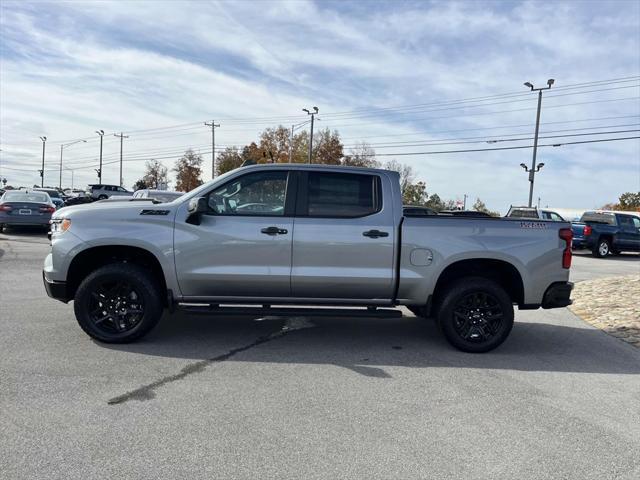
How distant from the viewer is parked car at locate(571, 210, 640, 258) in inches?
802

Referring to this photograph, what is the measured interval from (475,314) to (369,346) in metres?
1.26

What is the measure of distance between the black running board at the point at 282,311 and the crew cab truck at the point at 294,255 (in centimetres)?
2

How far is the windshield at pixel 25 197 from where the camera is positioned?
17.0 m

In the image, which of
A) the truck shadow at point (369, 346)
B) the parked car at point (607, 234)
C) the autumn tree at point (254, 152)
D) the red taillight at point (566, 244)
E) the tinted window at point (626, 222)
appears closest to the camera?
the truck shadow at point (369, 346)

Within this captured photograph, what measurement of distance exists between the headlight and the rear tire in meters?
20.2

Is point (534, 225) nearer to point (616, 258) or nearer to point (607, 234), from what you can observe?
point (607, 234)

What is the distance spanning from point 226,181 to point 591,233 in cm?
1883

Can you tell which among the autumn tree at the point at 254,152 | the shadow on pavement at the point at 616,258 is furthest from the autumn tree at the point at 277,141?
the shadow on pavement at the point at 616,258

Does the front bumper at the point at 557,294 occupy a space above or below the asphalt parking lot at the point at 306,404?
above

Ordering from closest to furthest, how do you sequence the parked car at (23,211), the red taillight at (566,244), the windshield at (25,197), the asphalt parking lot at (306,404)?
the asphalt parking lot at (306,404)
the red taillight at (566,244)
the parked car at (23,211)
the windshield at (25,197)

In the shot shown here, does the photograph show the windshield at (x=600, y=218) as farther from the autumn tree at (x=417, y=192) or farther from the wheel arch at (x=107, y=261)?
the autumn tree at (x=417, y=192)

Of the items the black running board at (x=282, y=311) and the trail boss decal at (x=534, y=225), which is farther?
the trail boss decal at (x=534, y=225)

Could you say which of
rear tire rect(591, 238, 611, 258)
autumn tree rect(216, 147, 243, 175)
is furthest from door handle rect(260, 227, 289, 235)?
autumn tree rect(216, 147, 243, 175)

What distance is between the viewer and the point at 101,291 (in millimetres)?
5582
